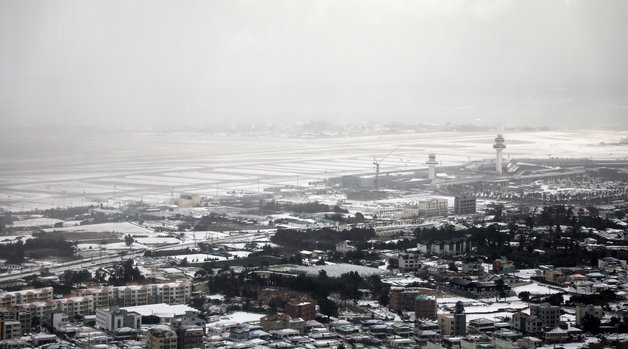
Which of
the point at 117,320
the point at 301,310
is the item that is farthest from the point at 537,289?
the point at 117,320

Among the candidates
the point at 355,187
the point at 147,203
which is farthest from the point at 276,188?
the point at 147,203

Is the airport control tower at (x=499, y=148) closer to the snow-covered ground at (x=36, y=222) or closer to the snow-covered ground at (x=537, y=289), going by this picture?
the snow-covered ground at (x=36, y=222)

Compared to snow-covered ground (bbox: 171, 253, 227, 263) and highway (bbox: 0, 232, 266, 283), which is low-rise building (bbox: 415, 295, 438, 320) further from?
highway (bbox: 0, 232, 266, 283)

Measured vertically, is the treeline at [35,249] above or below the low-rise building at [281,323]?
above

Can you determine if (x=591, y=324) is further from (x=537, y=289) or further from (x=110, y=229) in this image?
(x=110, y=229)

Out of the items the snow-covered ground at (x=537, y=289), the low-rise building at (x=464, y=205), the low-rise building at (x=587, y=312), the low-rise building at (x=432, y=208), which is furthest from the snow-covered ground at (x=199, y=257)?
the low-rise building at (x=464, y=205)

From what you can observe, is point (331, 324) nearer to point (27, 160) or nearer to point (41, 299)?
point (41, 299)
